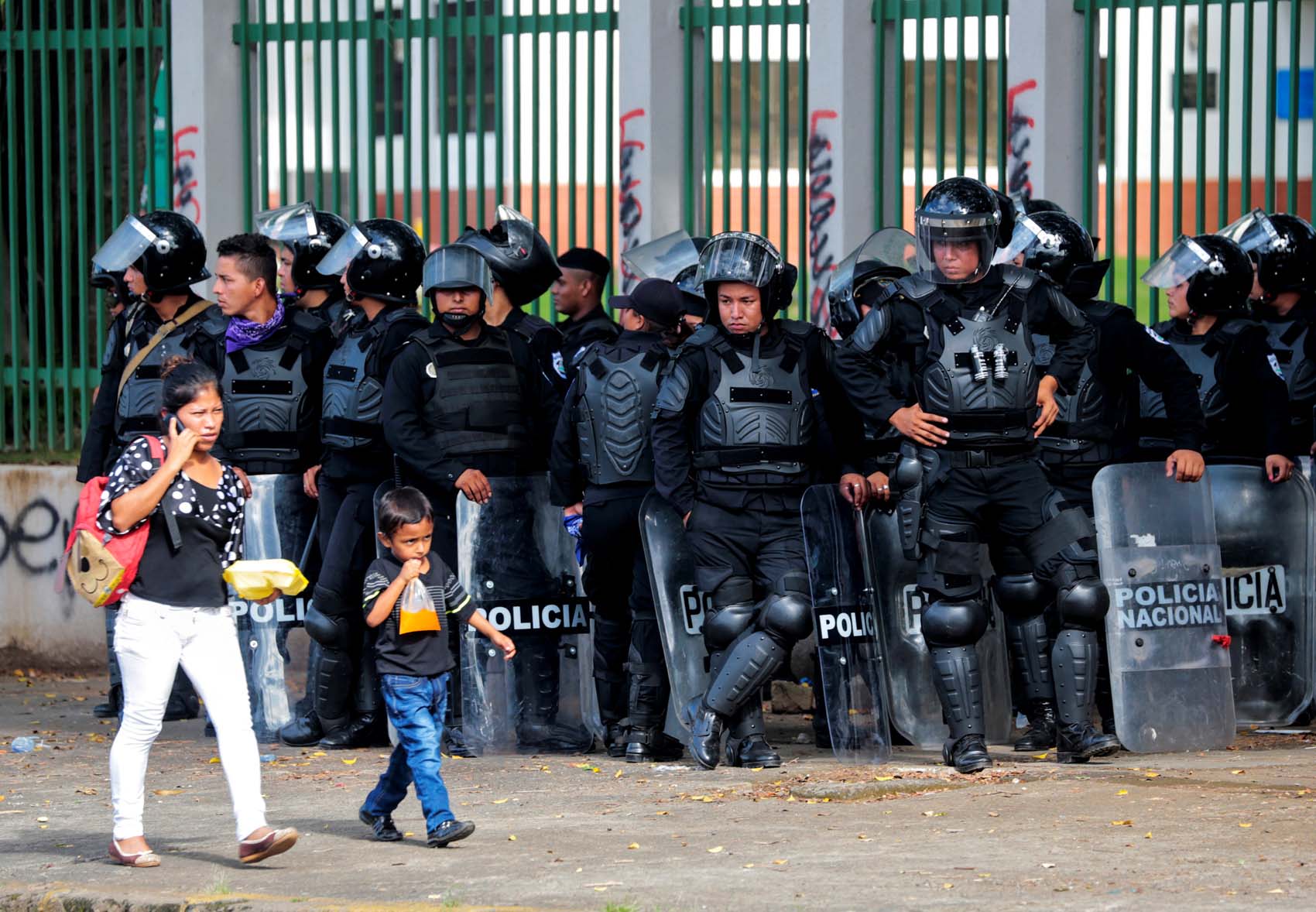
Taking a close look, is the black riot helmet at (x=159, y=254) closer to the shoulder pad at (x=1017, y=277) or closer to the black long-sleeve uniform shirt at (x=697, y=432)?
the black long-sleeve uniform shirt at (x=697, y=432)

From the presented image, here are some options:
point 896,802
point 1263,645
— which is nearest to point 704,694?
point 896,802

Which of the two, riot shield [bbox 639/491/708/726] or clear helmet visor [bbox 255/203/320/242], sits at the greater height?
clear helmet visor [bbox 255/203/320/242]

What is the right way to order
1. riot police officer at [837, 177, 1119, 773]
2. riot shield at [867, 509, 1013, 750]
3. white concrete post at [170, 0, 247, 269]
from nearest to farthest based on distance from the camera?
riot police officer at [837, 177, 1119, 773] → riot shield at [867, 509, 1013, 750] → white concrete post at [170, 0, 247, 269]

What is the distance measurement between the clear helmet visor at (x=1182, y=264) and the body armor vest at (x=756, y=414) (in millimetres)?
1809

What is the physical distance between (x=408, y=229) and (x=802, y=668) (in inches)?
107

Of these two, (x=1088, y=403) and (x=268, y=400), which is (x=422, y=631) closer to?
(x=268, y=400)

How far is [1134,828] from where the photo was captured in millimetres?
6281

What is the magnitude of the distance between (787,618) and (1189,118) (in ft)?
13.5

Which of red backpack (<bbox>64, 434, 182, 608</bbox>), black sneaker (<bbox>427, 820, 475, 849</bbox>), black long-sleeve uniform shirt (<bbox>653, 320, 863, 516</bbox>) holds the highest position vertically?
black long-sleeve uniform shirt (<bbox>653, 320, 863, 516</bbox>)

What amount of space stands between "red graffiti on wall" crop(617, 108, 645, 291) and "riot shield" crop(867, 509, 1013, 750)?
325cm

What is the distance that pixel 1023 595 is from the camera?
25.8ft

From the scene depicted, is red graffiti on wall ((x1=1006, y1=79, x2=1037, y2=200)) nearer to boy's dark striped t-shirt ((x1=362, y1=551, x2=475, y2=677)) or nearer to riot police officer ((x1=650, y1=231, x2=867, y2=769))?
riot police officer ((x1=650, y1=231, x2=867, y2=769))

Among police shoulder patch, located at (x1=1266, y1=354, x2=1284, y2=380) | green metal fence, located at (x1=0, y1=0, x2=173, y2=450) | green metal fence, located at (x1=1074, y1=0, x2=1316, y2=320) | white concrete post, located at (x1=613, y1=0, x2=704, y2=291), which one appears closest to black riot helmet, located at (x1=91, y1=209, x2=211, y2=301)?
white concrete post, located at (x1=613, y1=0, x2=704, y2=291)

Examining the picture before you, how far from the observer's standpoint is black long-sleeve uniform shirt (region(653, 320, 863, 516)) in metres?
7.88
